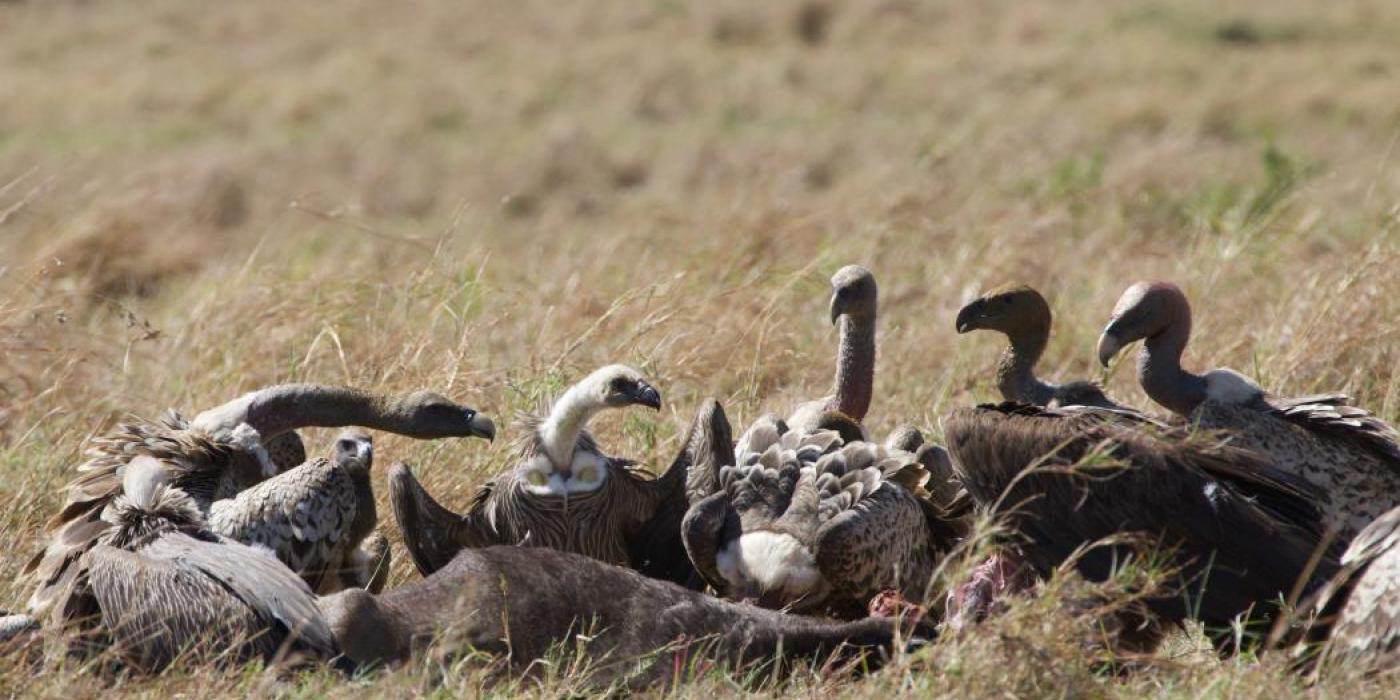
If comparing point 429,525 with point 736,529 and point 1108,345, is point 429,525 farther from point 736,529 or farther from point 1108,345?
point 1108,345

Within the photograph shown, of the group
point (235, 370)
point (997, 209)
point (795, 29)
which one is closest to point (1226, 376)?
point (235, 370)

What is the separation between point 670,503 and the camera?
19.9 feet

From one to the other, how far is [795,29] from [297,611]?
19.7 metres

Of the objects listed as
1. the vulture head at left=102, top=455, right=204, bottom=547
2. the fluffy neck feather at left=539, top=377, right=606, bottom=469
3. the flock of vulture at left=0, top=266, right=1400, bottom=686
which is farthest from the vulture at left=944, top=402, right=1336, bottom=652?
the vulture head at left=102, top=455, right=204, bottom=547

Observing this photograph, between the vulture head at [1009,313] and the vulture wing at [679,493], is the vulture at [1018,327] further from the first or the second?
the vulture wing at [679,493]

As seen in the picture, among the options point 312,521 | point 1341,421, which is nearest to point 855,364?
point 1341,421

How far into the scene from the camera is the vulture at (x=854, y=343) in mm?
6836

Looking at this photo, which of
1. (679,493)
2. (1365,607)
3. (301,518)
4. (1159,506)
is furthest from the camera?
(679,493)

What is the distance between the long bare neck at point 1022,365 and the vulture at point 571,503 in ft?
4.05

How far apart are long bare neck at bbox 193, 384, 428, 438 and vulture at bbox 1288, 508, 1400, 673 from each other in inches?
109

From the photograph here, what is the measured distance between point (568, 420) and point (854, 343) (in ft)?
4.46

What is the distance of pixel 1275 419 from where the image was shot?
6000mm

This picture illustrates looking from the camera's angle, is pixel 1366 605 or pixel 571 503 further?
pixel 571 503

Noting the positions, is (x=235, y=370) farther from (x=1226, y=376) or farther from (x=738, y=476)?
(x=1226, y=376)
